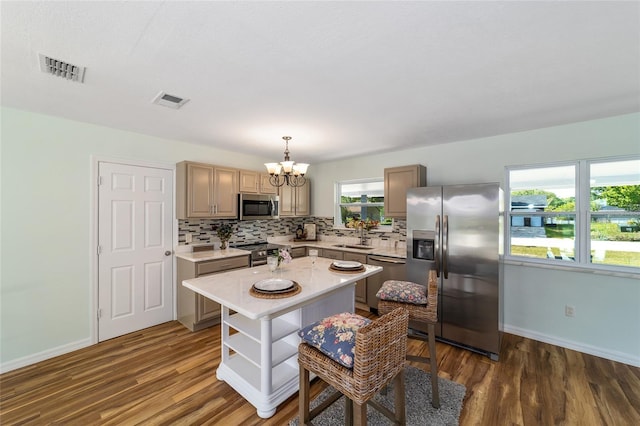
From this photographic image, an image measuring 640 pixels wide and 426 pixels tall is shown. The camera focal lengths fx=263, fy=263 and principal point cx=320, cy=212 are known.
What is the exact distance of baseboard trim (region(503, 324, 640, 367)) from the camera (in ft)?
8.56

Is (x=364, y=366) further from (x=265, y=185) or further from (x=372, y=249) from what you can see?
(x=265, y=185)

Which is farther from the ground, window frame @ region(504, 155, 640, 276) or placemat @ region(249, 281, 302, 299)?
window frame @ region(504, 155, 640, 276)

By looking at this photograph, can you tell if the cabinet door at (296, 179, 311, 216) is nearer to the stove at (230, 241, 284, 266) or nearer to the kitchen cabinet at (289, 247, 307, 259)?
the kitchen cabinet at (289, 247, 307, 259)

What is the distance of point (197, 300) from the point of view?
324 cm

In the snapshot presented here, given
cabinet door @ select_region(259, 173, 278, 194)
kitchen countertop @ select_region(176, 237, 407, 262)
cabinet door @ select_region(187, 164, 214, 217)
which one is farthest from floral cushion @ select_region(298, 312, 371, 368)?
cabinet door @ select_region(259, 173, 278, 194)

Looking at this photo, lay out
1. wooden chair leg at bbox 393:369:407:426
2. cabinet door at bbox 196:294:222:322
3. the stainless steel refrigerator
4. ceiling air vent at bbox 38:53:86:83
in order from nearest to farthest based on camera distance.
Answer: wooden chair leg at bbox 393:369:407:426
ceiling air vent at bbox 38:53:86:83
the stainless steel refrigerator
cabinet door at bbox 196:294:222:322

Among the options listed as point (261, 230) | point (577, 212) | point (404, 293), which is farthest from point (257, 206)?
point (577, 212)

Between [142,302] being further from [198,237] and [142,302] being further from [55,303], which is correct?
[198,237]

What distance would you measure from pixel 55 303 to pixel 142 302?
2.65 feet

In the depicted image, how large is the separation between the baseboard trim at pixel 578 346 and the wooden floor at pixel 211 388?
0.28 feet

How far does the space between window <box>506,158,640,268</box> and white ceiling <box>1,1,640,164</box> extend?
0.59 m

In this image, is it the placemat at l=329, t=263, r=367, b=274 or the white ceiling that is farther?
the placemat at l=329, t=263, r=367, b=274

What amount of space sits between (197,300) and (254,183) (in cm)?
189

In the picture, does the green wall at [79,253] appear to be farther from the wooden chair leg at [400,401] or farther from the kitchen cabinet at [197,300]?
the wooden chair leg at [400,401]
